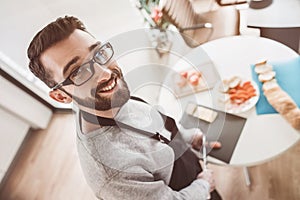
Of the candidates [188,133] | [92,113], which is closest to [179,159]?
[188,133]

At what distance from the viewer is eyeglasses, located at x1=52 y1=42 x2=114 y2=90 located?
0.73 meters

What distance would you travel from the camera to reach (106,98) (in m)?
0.79

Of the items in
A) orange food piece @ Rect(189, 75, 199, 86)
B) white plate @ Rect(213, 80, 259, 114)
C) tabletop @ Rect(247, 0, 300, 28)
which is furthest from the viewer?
tabletop @ Rect(247, 0, 300, 28)

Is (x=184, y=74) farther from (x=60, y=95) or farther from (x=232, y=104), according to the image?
(x=60, y=95)

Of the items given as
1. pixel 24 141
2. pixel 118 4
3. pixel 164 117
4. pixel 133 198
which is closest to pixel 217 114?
pixel 164 117

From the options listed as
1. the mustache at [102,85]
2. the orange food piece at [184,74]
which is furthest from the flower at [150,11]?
the mustache at [102,85]

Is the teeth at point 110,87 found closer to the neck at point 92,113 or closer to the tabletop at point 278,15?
the neck at point 92,113

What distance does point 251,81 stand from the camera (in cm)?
134

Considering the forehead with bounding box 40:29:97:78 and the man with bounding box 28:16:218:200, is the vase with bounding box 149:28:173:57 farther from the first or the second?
the forehead with bounding box 40:29:97:78

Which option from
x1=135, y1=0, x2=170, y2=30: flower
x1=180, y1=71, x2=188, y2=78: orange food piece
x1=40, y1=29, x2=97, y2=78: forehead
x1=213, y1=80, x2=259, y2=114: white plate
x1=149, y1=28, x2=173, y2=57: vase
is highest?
x1=40, y1=29, x2=97, y2=78: forehead

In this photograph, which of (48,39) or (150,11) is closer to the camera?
(48,39)

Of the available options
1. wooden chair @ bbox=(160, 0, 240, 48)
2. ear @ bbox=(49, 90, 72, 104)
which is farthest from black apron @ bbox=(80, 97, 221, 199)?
wooden chair @ bbox=(160, 0, 240, 48)

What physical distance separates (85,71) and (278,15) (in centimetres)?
127

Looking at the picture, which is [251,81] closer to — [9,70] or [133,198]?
[133,198]
